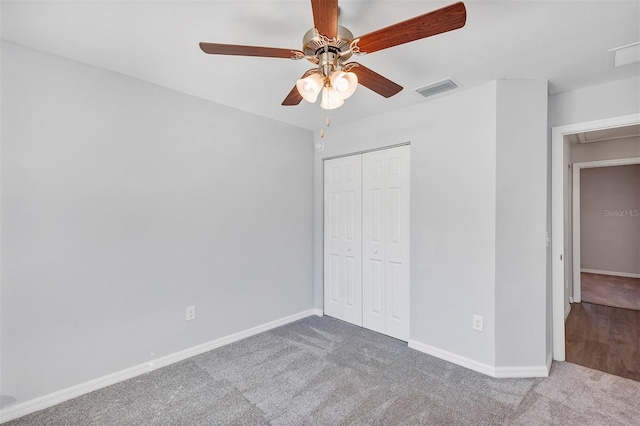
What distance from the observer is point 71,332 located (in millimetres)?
2090

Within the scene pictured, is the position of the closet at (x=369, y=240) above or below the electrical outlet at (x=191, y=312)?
above

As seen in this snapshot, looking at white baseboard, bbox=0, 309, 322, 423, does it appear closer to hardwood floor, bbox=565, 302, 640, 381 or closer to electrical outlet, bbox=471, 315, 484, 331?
electrical outlet, bbox=471, 315, 484, 331

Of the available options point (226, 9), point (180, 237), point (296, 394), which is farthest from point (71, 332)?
point (226, 9)

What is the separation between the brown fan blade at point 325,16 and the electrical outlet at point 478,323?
7.79 feet

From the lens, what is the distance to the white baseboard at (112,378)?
74.4 inches

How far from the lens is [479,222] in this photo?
8.08 feet

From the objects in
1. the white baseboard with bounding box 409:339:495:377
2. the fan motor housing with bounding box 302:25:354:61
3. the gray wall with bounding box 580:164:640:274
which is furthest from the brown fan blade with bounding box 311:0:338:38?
the gray wall with bounding box 580:164:640:274

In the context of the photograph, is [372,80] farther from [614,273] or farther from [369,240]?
[614,273]

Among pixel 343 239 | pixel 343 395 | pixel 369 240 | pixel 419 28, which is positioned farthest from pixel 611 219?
pixel 419 28

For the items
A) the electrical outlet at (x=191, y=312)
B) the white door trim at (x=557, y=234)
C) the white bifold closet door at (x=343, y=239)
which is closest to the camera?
the white door trim at (x=557, y=234)

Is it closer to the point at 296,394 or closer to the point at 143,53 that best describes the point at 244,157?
the point at 143,53

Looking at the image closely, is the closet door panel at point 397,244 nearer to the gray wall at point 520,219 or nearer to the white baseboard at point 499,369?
the white baseboard at point 499,369

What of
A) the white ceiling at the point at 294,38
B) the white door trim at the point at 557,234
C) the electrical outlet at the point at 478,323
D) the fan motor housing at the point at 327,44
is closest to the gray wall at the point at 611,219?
the white door trim at the point at 557,234

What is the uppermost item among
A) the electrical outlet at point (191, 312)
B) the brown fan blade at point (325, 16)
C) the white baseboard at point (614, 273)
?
the brown fan blade at point (325, 16)
